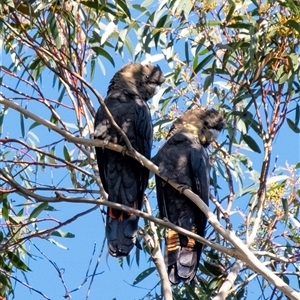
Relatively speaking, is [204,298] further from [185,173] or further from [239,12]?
[239,12]

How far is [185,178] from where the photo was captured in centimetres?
340

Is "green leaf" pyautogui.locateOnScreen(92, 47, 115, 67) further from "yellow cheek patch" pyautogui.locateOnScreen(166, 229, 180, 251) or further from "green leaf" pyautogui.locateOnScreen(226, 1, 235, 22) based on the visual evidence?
"yellow cheek patch" pyautogui.locateOnScreen(166, 229, 180, 251)

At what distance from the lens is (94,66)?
3895mm

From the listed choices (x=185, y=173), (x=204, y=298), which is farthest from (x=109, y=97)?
(x=204, y=298)

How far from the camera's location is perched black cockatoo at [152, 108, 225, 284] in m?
3.28

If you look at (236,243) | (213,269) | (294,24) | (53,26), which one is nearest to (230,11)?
(294,24)

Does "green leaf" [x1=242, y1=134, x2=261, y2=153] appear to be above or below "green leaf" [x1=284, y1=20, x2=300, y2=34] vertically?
below

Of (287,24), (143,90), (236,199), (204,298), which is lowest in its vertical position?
(204,298)

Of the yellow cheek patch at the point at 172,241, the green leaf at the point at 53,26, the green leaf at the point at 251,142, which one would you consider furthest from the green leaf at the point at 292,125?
the green leaf at the point at 53,26

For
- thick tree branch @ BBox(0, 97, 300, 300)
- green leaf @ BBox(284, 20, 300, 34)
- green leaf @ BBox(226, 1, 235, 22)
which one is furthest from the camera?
green leaf @ BBox(226, 1, 235, 22)

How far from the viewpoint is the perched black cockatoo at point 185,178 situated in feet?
10.8

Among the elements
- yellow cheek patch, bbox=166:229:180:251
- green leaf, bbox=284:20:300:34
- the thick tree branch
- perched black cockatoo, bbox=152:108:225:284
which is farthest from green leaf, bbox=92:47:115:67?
green leaf, bbox=284:20:300:34

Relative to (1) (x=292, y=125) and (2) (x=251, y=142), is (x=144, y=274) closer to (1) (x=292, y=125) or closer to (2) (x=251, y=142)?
(2) (x=251, y=142)

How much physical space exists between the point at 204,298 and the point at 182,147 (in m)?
0.65
